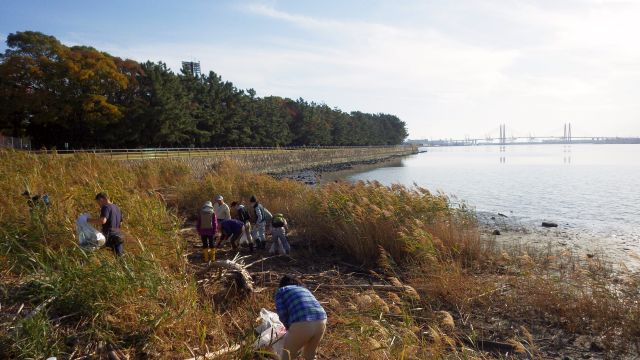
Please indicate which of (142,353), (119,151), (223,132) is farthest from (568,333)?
(223,132)

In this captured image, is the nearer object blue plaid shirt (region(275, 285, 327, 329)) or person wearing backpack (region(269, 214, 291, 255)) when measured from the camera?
blue plaid shirt (region(275, 285, 327, 329))

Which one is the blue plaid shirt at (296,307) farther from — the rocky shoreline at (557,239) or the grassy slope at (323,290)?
the rocky shoreline at (557,239)

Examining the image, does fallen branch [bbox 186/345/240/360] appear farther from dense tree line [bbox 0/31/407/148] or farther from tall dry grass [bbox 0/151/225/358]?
dense tree line [bbox 0/31/407/148]

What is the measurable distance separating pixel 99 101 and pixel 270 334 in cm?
3401

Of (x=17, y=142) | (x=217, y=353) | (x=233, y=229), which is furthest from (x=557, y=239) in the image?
(x=17, y=142)

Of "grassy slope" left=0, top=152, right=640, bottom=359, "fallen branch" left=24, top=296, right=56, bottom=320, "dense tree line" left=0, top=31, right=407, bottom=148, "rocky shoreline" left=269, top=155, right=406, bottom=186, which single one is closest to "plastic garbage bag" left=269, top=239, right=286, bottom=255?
"grassy slope" left=0, top=152, right=640, bottom=359

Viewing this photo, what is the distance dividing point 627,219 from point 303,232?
17.0 m

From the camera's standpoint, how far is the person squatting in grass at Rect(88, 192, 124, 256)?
6359 mm

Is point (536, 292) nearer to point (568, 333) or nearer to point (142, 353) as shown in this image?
point (568, 333)

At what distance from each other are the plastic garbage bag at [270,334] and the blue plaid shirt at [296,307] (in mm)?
255

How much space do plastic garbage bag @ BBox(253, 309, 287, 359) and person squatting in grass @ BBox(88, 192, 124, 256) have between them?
2.48 metres

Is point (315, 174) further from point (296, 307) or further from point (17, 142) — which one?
point (296, 307)

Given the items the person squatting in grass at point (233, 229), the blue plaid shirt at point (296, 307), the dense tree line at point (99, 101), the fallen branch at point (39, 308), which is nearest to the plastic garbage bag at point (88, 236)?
the fallen branch at point (39, 308)

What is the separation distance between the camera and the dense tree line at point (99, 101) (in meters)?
32.1
